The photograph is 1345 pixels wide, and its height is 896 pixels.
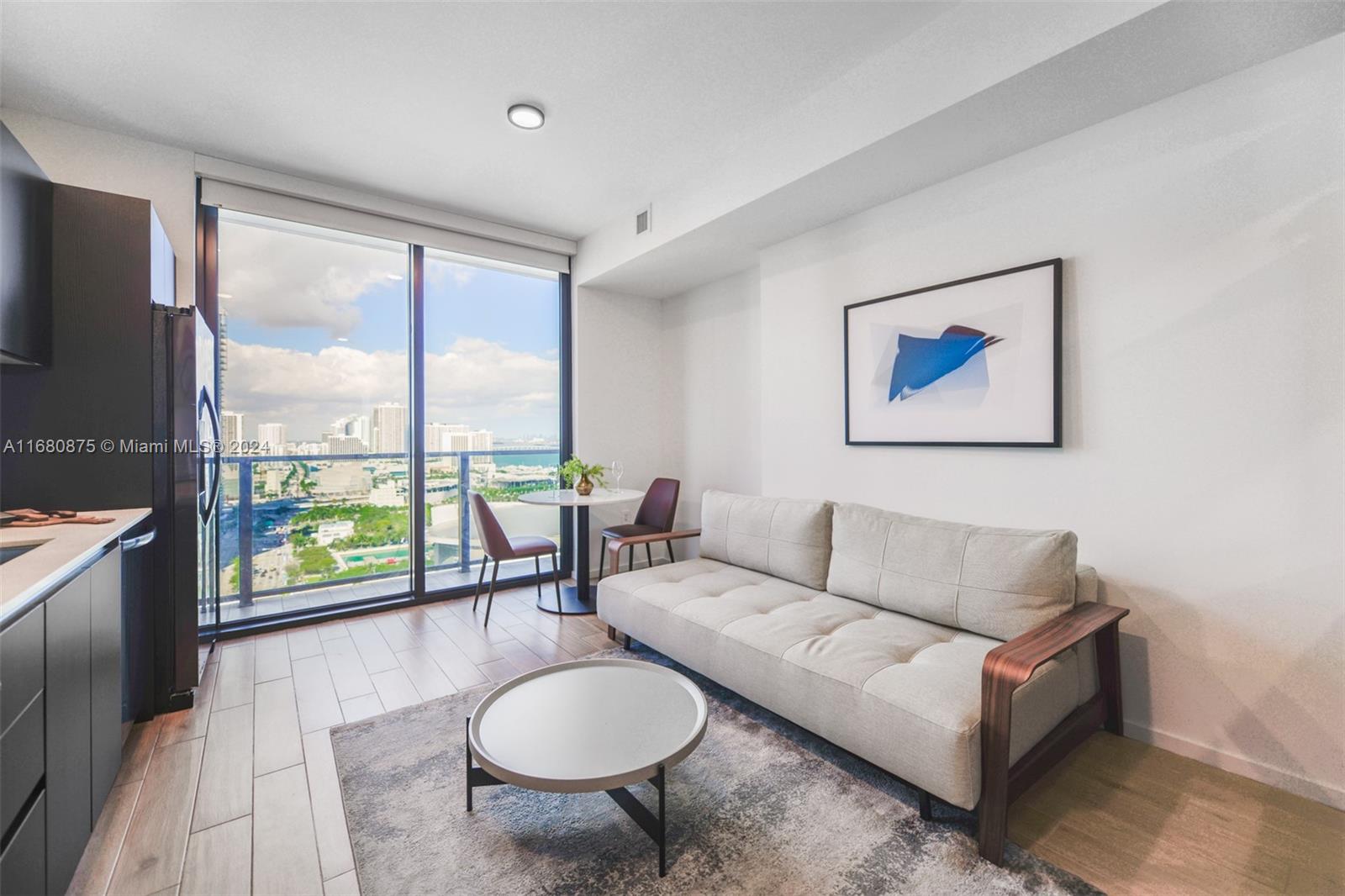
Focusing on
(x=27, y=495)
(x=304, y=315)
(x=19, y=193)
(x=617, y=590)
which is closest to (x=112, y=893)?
(x=27, y=495)

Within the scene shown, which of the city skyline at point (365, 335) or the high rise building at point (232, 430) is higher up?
the city skyline at point (365, 335)

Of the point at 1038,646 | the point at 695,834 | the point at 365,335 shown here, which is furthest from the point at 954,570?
the point at 365,335

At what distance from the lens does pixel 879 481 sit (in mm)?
3059

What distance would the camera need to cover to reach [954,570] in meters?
2.25

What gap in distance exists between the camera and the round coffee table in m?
1.48

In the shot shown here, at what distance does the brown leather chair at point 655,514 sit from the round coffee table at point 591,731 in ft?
6.33

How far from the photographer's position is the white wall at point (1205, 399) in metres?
1.80

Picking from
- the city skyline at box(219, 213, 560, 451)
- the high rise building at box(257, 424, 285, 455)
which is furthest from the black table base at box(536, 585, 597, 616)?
the high rise building at box(257, 424, 285, 455)

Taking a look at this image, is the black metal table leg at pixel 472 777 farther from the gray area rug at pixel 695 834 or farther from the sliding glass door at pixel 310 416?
the sliding glass door at pixel 310 416

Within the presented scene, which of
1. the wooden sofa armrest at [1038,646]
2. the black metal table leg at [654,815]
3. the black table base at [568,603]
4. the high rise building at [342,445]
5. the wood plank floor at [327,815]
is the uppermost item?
the high rise building at [342,445]

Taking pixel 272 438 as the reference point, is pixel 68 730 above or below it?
below

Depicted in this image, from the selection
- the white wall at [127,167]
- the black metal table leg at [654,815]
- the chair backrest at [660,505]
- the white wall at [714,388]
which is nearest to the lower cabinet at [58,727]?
the black metal table leg at [654,815]

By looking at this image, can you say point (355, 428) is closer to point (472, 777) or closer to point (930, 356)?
point (472, 777)

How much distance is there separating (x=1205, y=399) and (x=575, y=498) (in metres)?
3.15
